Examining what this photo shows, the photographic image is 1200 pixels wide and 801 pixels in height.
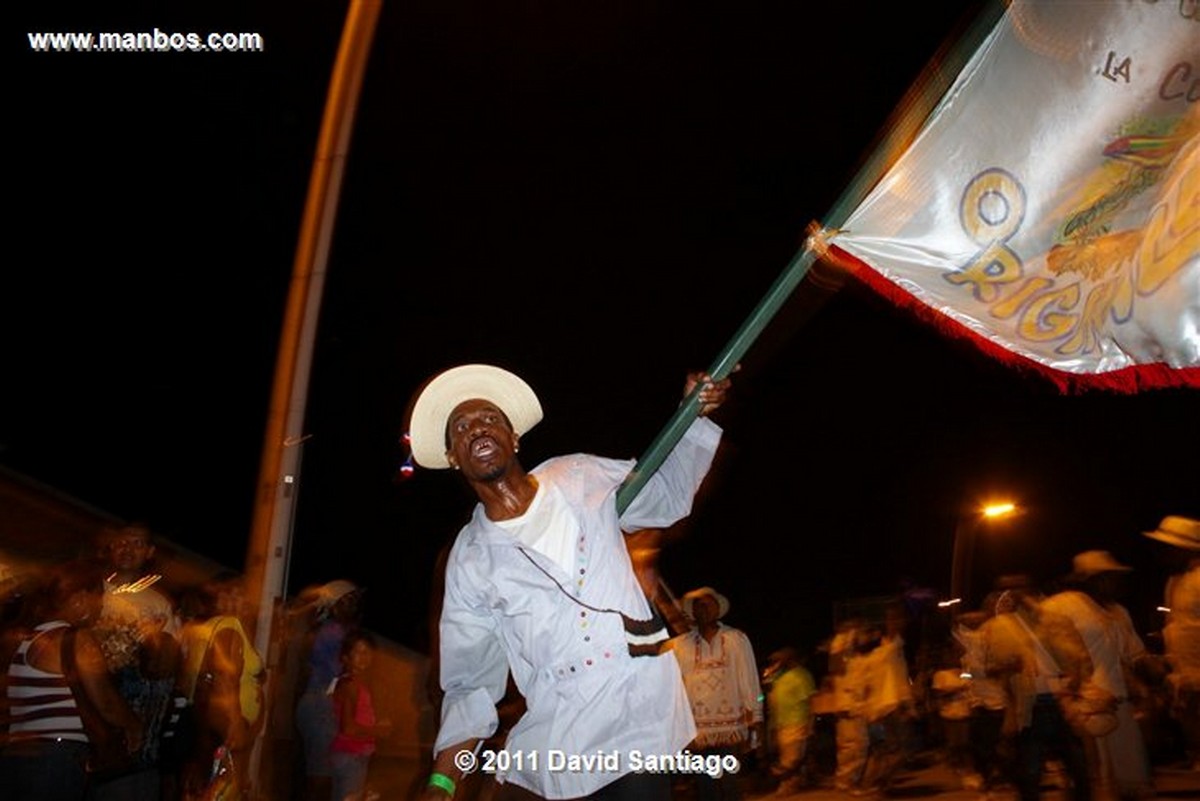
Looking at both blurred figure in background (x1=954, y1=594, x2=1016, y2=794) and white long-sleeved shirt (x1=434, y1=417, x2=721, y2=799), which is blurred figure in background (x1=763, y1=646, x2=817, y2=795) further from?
white long-sleeved shirt (x1=434, y1=417, x2=721, y2=799)

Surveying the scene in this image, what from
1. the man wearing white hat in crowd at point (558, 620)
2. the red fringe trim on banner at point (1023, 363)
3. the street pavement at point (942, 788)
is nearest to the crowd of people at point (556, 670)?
the man wearing white hat in crowd at point (558, 620)

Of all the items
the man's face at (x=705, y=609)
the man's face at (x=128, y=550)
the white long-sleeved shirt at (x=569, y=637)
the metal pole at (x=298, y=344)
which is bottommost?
the white long-sleeved shirt at (x=569, y=637)

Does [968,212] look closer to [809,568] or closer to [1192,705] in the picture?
[1192,705]

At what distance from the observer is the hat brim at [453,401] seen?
418 cm

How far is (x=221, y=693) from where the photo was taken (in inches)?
276

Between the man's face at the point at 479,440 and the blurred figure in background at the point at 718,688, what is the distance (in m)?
4.39

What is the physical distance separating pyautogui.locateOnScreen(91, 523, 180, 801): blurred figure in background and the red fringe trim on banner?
13.6ft

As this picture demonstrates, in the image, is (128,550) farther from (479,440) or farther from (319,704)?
(479,440)

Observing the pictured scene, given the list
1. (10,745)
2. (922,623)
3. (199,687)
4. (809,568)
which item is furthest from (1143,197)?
(809,568)

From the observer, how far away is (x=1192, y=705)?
797 centimetres

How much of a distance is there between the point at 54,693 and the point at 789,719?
26.2ft

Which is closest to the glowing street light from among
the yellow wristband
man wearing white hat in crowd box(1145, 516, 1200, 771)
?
man wearing white hat in crowd box(1145, 516, 1200, 771)

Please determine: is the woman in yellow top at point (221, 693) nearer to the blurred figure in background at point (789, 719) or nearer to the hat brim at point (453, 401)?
the hat brim at point (453, 401)

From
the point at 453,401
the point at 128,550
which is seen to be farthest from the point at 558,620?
the point at 128,550
